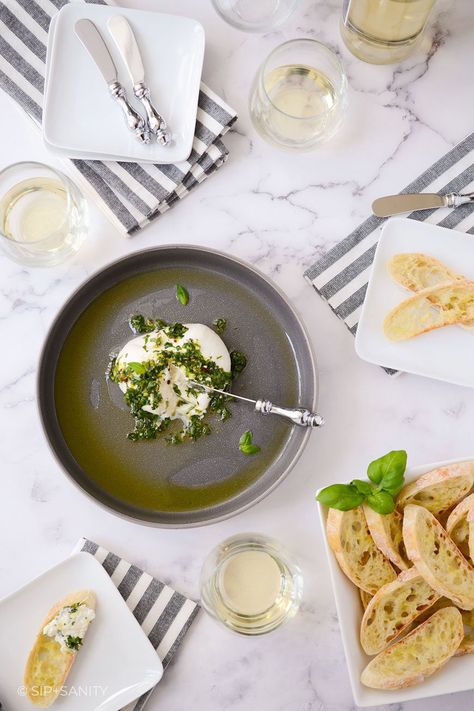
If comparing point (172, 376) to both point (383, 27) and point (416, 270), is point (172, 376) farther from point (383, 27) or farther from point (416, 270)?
point (383, 27)

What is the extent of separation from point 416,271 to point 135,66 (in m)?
0.69

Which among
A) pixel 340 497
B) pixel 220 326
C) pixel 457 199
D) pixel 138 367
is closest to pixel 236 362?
pixel 220 326

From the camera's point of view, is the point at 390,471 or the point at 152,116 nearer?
the point at 390,471

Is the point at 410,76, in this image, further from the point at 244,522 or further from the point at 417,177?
the point at 244,522

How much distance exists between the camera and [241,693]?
4.50 feet

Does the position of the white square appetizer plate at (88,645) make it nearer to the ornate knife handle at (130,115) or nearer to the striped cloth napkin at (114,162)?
the striped cloth napkin at (114,162)

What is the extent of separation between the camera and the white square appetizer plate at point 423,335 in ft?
4.48

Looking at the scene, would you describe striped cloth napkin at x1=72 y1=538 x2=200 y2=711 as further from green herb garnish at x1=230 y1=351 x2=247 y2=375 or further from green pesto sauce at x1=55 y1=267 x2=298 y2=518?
green herb garnish at x1=230 y1=351 x2=247 y2=375

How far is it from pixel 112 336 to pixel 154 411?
0.58 ft

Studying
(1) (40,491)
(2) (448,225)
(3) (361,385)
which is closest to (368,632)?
(3) (361,385)

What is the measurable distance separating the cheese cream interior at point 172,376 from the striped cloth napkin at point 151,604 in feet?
0.83

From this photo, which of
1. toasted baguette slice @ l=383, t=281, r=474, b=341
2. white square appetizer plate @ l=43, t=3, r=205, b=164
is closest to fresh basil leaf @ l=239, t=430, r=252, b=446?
toasted baguette slice @ l=383, t=281, r=474, b=341

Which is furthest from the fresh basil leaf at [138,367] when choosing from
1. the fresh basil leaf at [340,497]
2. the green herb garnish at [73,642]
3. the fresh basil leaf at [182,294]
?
the green herb garnish at [73,642]

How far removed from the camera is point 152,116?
1374mm
